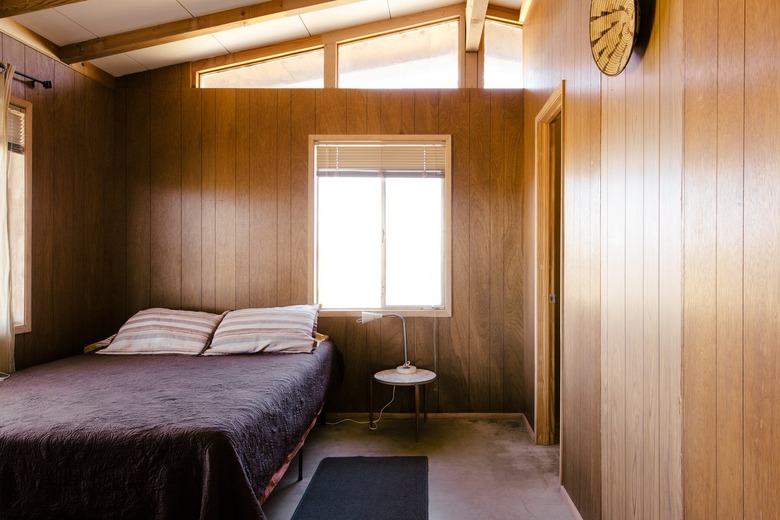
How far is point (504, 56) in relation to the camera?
12.6 ft

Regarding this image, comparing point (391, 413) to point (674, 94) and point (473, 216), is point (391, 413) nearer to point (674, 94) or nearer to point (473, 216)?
point (473, 216)

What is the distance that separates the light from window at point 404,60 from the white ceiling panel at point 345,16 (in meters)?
0.16

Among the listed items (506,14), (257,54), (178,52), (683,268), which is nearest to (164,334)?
(178,52)

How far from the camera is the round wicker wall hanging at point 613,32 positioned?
1.67 m

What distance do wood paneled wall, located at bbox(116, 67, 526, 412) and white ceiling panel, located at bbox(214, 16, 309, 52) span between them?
355mm

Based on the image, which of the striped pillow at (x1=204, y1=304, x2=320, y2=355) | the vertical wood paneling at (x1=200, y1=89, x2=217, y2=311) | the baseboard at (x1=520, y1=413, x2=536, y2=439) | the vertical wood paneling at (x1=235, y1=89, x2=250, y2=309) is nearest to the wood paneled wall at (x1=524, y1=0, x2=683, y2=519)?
the baseboard at (x1=520, y1=413, x2=536, y2=439)

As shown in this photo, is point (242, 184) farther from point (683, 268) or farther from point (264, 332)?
point (683, 268)

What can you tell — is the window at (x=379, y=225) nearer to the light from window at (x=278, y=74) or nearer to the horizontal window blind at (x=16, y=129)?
the light from window at (x=278, y=74)

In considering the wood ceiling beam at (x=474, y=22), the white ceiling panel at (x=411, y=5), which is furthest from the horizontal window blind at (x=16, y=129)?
the wood ceiling beam at (x=474, y=22)

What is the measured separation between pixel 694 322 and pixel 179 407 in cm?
184

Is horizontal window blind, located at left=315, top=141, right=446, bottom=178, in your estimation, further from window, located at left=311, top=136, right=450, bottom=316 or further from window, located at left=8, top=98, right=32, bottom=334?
window, located at left=8, top=98, right=32, bottom=334

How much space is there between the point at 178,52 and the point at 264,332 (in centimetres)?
220

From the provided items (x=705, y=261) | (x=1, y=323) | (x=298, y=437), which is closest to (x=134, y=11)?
(x=1, y=323)

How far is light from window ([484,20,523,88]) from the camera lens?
3.80 m
